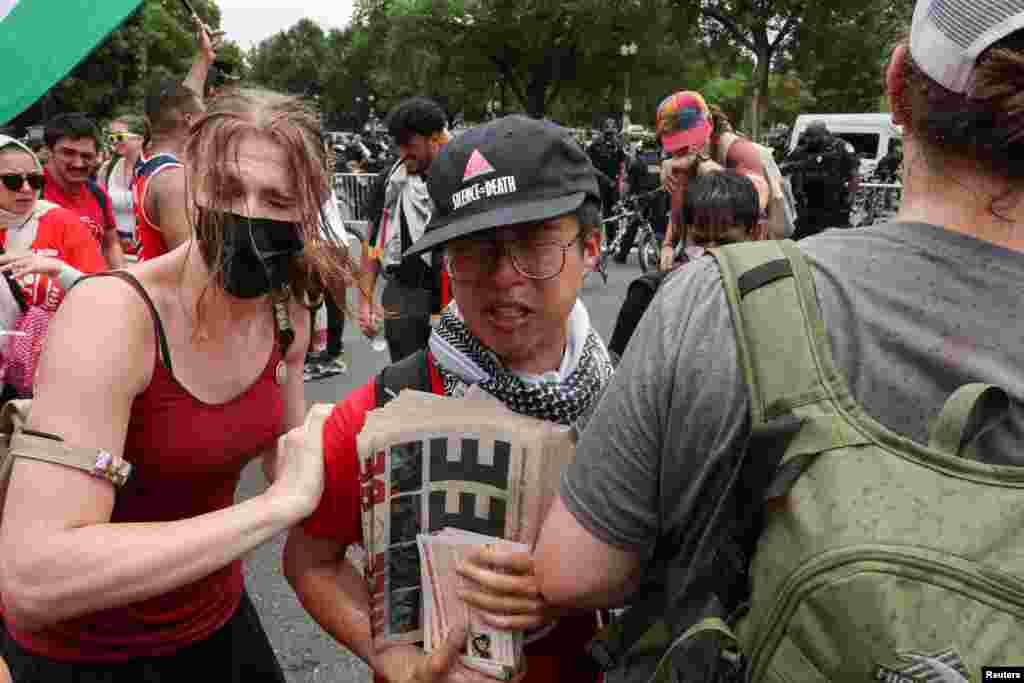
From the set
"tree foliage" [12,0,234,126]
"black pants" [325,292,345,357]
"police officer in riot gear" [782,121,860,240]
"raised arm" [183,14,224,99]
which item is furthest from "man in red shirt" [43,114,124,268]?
"tree foliage" [12,0,234,126]

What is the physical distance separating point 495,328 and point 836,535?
2.57ft

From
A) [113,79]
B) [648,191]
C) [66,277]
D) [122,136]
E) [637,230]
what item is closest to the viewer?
[66,277]

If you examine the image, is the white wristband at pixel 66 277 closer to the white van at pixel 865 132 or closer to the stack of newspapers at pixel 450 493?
the stack of newspapers at pixel 450 493

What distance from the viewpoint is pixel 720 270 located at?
913mm

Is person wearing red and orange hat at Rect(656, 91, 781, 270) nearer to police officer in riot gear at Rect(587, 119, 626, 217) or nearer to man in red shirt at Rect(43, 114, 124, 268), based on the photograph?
man in red shirt at Rect(43, 114, 124, 268)

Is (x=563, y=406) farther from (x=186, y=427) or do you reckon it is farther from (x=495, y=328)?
(x=186, y=427)

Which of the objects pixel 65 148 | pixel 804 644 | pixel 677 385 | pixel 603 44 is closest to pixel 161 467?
pixel 677 385

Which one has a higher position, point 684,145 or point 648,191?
point 684,145

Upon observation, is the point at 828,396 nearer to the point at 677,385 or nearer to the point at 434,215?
the point at 677,385

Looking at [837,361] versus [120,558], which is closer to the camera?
[837,361]

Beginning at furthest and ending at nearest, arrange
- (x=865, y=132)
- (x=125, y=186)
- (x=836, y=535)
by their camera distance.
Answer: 1. (x=865, y=132)
2. (x=125, y=186)
3. (x=836, y=535)

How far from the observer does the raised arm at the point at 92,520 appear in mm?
1306

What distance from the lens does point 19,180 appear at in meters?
3.31

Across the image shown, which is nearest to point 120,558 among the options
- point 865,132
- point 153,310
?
point 153,310
